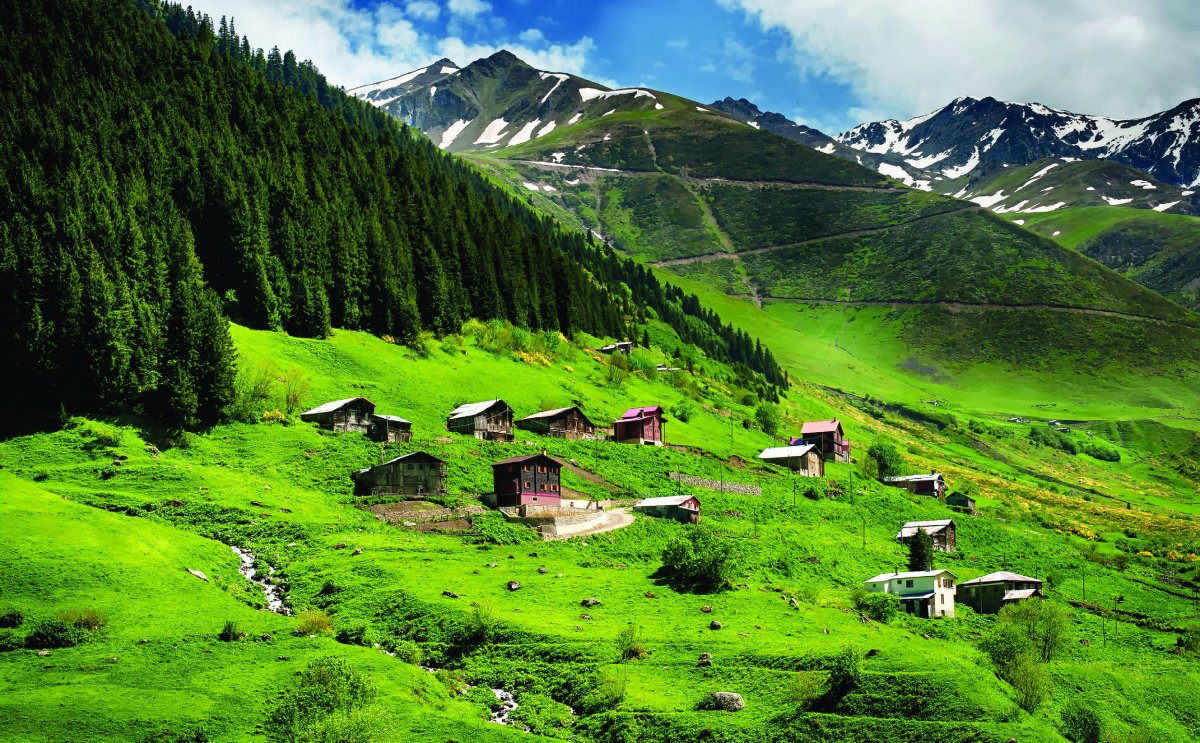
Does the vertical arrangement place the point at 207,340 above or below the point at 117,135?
below

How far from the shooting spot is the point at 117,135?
11531 cm

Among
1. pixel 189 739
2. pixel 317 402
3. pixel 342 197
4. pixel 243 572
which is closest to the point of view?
pixel 189 739

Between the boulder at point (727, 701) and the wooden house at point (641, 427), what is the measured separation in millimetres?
63708

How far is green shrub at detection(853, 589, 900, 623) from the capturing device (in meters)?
64.4

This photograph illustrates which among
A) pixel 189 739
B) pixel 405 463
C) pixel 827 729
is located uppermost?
pixel 405 463

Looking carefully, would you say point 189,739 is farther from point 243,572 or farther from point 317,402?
point 317,402

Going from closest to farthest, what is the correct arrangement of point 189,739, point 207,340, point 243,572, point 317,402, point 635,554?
point 189,739
point 243,572
point 635,554
point 207,340
point 317,402

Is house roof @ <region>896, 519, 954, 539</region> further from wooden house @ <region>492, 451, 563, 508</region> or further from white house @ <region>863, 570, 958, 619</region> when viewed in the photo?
wooden house @ <region>492, 451, 563, 508</region>

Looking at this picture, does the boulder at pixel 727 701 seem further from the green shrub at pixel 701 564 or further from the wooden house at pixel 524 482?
the wooden house at pixel 524 482

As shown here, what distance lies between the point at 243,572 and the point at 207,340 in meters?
28.2

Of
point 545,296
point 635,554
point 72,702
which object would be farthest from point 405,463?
point 545,296

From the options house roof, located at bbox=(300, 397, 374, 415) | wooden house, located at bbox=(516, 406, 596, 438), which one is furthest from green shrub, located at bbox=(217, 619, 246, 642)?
wooden house, located at bbox=(516, 406, 596, 438)

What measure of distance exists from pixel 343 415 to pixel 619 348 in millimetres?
73670

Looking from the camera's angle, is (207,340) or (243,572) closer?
(243,572)
